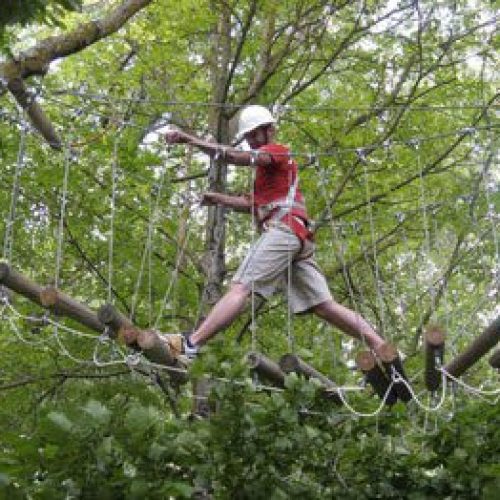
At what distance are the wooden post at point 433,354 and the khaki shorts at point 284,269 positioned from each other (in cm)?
59

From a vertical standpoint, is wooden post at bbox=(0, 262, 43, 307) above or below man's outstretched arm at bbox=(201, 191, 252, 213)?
below

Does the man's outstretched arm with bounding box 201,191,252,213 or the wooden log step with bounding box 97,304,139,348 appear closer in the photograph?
the wooden log step with bounding box 97,304,139,348

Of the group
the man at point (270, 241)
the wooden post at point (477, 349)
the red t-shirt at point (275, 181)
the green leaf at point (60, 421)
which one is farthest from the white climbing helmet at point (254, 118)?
the green leaf at point (60, 421)

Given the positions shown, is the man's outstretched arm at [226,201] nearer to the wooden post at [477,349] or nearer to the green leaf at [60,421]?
the wooden post at [477,349]

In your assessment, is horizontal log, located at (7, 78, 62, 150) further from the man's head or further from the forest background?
the man's head

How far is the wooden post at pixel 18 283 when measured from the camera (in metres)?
3.31

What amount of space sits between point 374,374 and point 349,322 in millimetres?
303

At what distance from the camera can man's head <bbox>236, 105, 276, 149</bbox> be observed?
3.83m

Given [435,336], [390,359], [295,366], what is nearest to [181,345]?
[295,366]

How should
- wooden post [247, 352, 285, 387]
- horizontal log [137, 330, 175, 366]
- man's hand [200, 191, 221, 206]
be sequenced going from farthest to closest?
man's hand [200, 191, 221, 206] → wooden post [247, 352, 285, 387] → horizontal log [137, 330, 175, 366]

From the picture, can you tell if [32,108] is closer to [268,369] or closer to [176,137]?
[176,137]

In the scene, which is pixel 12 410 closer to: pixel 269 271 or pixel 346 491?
pixel 269 271

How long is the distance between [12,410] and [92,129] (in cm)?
182

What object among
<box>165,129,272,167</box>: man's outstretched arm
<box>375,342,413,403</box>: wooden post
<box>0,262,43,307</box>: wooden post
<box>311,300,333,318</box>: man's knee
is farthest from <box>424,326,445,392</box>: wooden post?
<box>0,262,43,307</box>: wooden post
